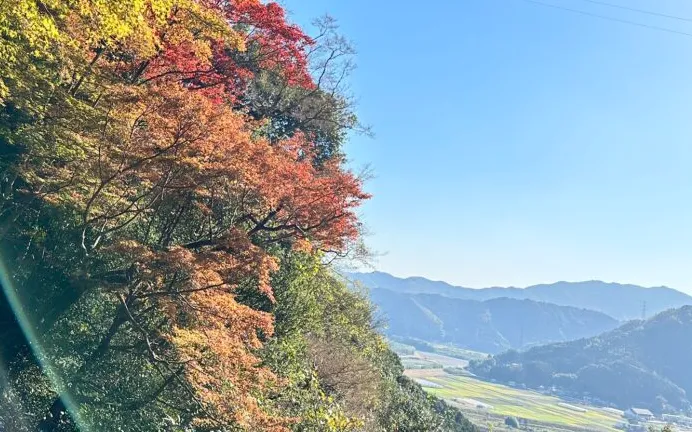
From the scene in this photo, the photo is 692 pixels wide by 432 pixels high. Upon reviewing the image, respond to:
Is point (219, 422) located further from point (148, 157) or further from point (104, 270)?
point (148, 157)

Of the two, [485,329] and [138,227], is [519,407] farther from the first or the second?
[485,329]

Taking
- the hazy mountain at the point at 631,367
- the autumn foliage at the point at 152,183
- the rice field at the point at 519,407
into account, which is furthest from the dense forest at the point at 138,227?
the hazy mountain at the point at 631,367

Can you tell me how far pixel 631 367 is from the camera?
79.3m

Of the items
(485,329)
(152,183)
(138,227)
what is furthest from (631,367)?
(485,329)

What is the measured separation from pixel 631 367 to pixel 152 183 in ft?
302

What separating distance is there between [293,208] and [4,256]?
13.1 feet

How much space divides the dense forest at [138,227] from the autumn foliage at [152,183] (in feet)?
0.08

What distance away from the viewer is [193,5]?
576 cm

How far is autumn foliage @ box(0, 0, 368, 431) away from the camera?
5.06m

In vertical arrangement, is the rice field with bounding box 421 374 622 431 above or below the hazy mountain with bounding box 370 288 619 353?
below

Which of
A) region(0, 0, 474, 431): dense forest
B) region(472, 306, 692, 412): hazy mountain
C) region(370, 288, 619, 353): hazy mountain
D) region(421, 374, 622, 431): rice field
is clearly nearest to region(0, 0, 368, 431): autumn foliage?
region(0, 0, 474, 431): dense forest

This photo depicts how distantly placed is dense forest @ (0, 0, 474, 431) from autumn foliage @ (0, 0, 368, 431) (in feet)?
0.08

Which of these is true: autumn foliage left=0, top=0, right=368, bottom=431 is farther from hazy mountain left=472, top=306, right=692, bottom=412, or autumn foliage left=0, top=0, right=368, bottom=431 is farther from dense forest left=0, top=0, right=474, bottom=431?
hazy mountain left=472, top=306, right=692, bottom=412

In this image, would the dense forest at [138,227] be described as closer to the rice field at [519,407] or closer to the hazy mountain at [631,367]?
the rice field at [519,407]
